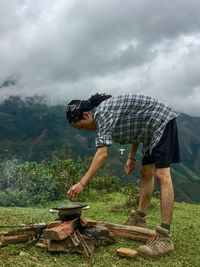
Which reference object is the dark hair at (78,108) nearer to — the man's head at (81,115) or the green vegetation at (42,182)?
the man's head at (81,115)

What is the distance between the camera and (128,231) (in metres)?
3.93

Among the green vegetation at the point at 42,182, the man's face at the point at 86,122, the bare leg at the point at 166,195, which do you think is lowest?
the green vegetation at the point at 42,182

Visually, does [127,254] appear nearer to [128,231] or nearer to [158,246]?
[158,246]

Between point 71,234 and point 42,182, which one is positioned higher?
point 71,234

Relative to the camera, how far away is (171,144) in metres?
3.56

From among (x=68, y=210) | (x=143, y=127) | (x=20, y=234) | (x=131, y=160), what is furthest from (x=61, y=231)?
(x=131, y=160)

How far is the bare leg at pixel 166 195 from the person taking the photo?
133 inches

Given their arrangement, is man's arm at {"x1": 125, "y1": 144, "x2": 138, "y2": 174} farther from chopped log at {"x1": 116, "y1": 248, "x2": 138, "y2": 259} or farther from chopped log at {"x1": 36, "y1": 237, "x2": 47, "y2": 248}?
chopped log at {"x1": 36, "y1": 237, "x2": 47, "y2": 248}

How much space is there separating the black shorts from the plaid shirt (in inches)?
2.9

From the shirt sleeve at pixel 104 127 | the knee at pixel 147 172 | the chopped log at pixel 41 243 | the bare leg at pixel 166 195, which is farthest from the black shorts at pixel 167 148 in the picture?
the chopped log at pixel 41 243

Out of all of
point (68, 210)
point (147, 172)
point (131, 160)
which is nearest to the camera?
point (68, 210)

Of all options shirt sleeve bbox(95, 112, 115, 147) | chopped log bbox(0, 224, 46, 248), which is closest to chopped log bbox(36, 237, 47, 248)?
chopped log bbox(0, 224, 46, 248)

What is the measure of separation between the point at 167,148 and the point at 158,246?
4.24ft

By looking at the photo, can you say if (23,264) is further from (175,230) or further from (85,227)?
(175,230)
